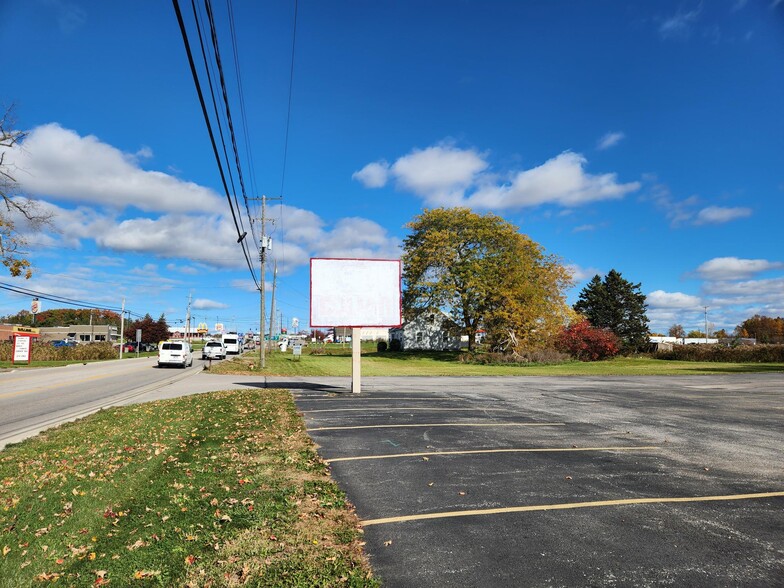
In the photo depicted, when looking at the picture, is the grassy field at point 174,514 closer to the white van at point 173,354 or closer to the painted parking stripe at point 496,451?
the painted parking stripe at point 496,451

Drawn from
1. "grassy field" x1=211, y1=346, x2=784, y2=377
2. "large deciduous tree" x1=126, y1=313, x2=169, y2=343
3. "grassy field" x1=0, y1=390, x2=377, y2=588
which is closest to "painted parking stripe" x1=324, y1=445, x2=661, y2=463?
"grassy field" x1=0, y1=390, x2=377, y2=588

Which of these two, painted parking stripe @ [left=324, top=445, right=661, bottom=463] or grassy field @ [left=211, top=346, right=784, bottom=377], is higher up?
painted parking stripe @ [left=324, top=445, right=661, bottom=463]

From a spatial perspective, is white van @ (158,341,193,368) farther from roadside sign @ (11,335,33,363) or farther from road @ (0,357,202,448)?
roadside sign @ (11,335,33,363)

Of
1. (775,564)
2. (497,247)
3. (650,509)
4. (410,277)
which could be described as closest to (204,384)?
(650,509)

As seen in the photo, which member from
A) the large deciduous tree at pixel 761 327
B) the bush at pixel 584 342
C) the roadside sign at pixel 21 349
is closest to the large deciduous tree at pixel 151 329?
the roadside sign at pixel 21 349

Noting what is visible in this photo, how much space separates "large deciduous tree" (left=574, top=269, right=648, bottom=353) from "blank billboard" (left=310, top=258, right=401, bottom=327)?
230 feet

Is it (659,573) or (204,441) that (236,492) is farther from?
(659,573)

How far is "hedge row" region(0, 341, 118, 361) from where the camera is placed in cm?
4022

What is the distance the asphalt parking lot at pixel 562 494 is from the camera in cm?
425

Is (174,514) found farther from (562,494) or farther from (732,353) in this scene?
(732,353)

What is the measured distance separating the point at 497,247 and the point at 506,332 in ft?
30.0

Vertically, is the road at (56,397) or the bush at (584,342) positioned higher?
the bush at (584,342)

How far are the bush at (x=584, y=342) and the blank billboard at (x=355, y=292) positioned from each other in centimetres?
3421

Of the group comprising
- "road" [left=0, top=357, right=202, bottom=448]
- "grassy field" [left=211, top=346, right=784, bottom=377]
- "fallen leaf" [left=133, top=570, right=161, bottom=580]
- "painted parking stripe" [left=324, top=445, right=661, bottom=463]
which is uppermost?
"fallen leaf" [left=133, top=570, right=161, bottom=580]
